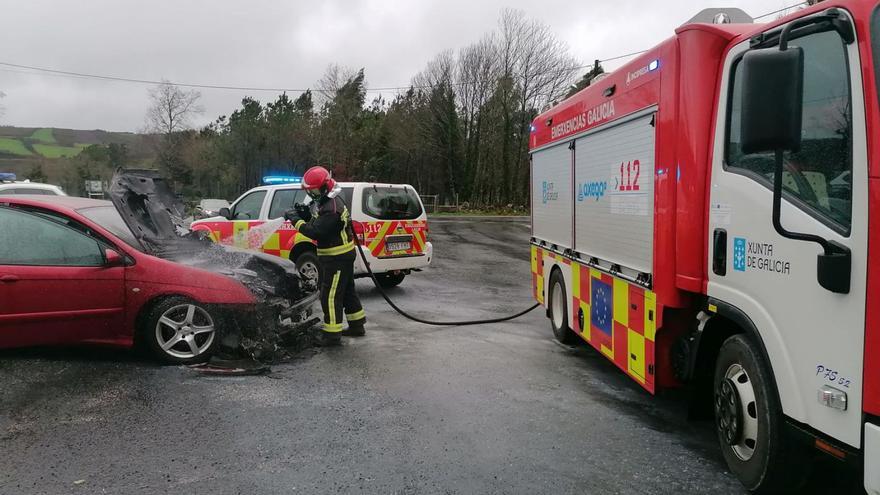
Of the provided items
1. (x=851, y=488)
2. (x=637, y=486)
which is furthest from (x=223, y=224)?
(x=851, y=488)

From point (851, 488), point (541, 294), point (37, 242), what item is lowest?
point (851, 488)

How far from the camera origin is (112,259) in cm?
512

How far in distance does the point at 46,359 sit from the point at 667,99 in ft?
17.7

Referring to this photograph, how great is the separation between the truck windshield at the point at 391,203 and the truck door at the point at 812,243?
6.71 metres

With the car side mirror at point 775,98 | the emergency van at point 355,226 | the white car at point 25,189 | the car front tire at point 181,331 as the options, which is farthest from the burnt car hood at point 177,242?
the white car at point 25,189

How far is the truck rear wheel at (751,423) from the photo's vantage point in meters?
2.89

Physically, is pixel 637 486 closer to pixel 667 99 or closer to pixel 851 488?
pixel 851 488

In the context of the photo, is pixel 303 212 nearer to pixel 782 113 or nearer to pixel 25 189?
pixel 782 113

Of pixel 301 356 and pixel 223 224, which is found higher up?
pixel 223 224

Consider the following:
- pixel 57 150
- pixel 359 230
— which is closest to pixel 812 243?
pixel 359 230

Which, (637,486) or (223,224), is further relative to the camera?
(223,224)

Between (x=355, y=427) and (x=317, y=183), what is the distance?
3.31 meters

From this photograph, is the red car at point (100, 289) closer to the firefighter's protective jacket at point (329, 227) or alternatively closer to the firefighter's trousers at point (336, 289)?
the firefighter's trousers at point (336, 289)

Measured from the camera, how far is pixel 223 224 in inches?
402
